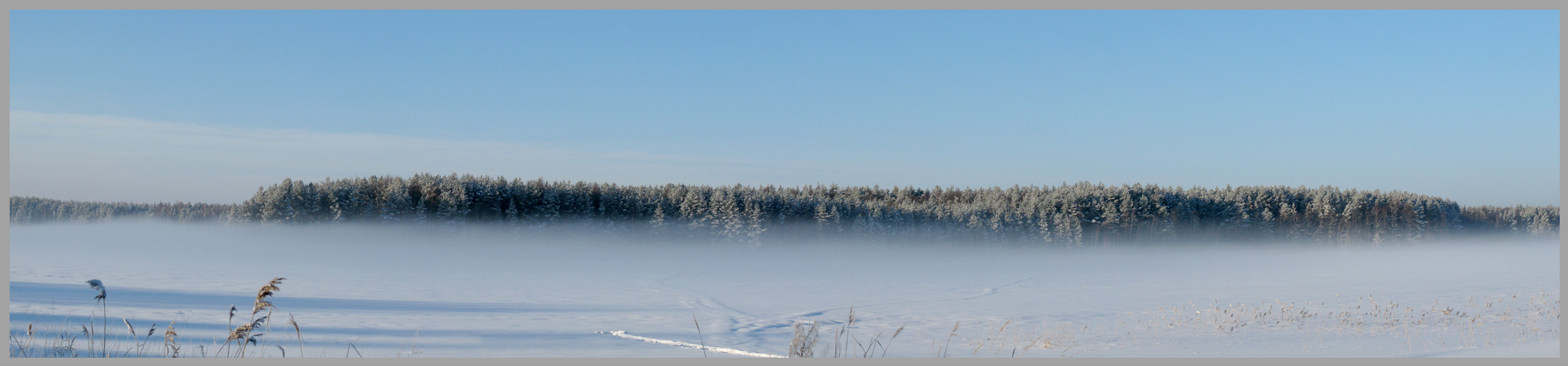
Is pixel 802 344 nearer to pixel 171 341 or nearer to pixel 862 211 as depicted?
pixel 171 341

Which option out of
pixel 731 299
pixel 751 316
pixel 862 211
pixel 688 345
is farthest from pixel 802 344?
pixel 862 211

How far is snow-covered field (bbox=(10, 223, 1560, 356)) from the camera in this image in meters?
11.4

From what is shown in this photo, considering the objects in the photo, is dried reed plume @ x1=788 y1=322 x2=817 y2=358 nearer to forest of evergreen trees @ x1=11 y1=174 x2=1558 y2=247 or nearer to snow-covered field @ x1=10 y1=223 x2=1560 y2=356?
snow-covered field @ x1=10 y1=223 x2=1560 y2=356

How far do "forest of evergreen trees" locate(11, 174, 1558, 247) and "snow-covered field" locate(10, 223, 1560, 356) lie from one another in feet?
6.82

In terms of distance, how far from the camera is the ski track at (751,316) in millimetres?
13930

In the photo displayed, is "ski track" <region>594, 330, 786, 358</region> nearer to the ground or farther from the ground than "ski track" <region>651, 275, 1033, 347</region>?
farther from the ground

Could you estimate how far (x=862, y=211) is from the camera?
57781 millimetres

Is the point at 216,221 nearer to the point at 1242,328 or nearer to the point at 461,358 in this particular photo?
the point at 461,358

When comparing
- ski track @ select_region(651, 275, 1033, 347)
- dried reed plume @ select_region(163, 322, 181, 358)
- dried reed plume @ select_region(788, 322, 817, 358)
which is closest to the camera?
dried reed plume @ select_region(163, 322, 181, 358)

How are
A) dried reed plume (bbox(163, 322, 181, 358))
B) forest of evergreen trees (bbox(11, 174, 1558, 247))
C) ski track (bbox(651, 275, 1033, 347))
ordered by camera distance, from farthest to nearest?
forest of evergreen trees (bbox(11, 174, 1558, 247)) → ski track (bbox(651, 275, 1033, 347)) → dried reed plume (bbox(163, 322, 181, 358))

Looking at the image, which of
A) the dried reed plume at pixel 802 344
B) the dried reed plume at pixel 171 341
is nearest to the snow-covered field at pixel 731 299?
the dried reed plume at pixel 802 344

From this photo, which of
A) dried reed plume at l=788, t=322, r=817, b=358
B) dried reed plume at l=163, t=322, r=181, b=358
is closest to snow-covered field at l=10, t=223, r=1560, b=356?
dried reed plume at l=788, t=322, r=817, b=358

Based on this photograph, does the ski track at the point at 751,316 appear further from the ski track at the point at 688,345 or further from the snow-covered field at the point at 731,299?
the ski track at the point at 688,345

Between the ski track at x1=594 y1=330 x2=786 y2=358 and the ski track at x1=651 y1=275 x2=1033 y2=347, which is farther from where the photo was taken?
the ski track at x1=651 y1=275 x2=1033 y2=347
